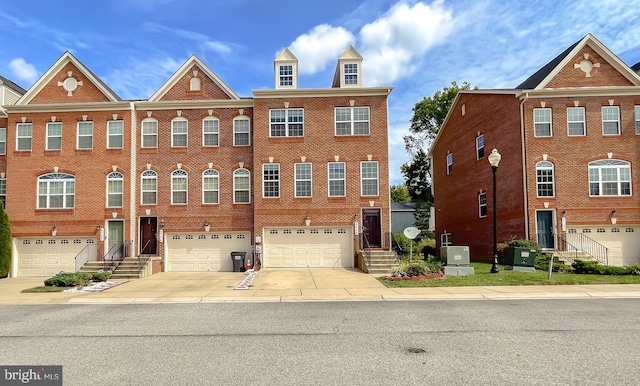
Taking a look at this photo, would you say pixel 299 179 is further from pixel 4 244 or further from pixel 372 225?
pixel 4 244

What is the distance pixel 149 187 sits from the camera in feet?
81.0

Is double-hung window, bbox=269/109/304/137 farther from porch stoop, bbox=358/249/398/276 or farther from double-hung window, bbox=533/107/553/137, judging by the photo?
double-hung window, bbox=533/107/553/137

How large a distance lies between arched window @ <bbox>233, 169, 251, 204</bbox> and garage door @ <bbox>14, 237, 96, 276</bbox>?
26.3ft

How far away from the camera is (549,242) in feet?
75.7

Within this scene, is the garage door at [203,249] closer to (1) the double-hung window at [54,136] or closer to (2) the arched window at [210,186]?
(2) the arched window at [210,186]

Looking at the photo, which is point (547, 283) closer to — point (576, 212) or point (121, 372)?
point (576, 212)

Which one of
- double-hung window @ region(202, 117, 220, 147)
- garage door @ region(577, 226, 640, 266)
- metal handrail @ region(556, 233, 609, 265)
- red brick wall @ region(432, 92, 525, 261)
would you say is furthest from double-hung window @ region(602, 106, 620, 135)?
double-hung window @ region(202, 117, 220, 147)

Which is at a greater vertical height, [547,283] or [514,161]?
[514,161]

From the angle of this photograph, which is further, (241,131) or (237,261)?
(241,131)

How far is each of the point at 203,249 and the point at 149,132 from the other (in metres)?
7.25

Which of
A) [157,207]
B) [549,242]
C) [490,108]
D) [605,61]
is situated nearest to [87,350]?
[157,207]

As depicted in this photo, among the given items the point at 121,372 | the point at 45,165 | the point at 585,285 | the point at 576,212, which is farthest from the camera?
the point at 45,165

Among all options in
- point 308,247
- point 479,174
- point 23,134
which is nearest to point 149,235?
point 308,247

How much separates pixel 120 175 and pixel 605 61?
1062 inches
